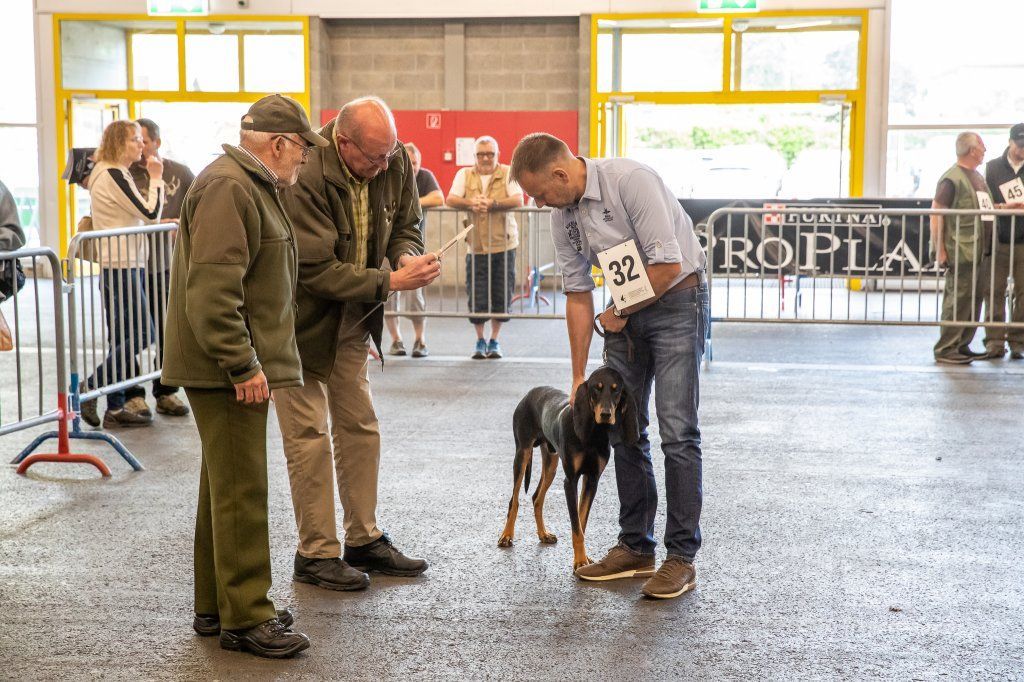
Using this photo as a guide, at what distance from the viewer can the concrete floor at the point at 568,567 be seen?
4.04 m

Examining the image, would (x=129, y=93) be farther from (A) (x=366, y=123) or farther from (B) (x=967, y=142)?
(A) (x=366, y=123)

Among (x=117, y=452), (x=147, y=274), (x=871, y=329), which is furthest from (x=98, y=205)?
(x=871, y=329)

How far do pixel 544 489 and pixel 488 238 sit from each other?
5.82 meters

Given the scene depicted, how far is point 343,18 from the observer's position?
1686cm

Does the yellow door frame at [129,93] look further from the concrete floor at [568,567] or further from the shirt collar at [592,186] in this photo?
the shirt collar at [592,186]

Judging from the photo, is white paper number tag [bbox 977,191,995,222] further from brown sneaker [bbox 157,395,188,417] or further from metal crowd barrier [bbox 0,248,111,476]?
metal crowd barrier [bbox 0,248,111,476]

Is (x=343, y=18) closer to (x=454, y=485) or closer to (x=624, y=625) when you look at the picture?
(x=454, y=485)

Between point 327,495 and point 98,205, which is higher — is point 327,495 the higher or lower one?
the lower one

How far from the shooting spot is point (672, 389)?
15.2ft

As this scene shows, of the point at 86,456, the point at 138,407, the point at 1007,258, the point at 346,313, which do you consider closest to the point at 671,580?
the point at 346,313

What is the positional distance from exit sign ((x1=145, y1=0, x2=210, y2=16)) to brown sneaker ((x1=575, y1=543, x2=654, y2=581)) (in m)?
14.0

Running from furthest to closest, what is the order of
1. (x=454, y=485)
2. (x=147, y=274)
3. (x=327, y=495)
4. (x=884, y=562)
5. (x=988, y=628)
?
(x=147, y=274), (x=454, y=485), (x=884, y=562), (x=327, y=495), (x=988, y=628)

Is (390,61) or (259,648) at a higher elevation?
(390,61)

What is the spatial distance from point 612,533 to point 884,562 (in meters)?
1.18
